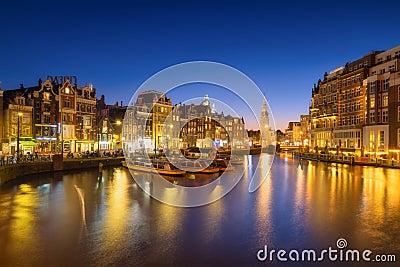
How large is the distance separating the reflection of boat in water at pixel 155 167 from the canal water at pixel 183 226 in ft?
42.2

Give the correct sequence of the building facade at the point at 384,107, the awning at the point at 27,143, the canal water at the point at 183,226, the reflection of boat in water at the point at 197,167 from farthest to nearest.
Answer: the building facade at the point at 384,107
the awning at the point at 27,143
the reflection of boat in water at the point at 197,167
the canal water at the point at 183,226

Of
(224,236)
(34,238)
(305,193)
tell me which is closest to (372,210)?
(305,193)

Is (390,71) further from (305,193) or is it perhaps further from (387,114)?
(305,193)

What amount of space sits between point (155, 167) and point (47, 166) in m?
16.4

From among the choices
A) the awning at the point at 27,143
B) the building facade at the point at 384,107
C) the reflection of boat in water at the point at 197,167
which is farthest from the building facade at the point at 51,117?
the building facade at the point at 384,107

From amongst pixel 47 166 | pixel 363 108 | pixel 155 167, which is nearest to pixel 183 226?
pixel 155 167

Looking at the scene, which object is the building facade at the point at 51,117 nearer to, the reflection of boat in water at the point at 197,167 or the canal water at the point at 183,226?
the reflection of boat in water at the point at 197,167

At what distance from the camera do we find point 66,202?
2777 centimetres

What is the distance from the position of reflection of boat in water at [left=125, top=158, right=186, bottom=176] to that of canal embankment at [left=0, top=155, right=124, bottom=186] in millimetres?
6274

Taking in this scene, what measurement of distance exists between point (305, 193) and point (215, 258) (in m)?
20.8

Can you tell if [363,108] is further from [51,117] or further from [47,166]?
[51,117]

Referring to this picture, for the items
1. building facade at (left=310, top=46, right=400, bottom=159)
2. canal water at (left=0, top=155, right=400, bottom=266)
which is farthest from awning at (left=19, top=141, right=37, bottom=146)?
building facade at (left=310, top=46, right=400, bottom=159)

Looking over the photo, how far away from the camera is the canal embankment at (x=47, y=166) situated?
1518 inches

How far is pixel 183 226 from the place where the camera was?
2061 centimetres
